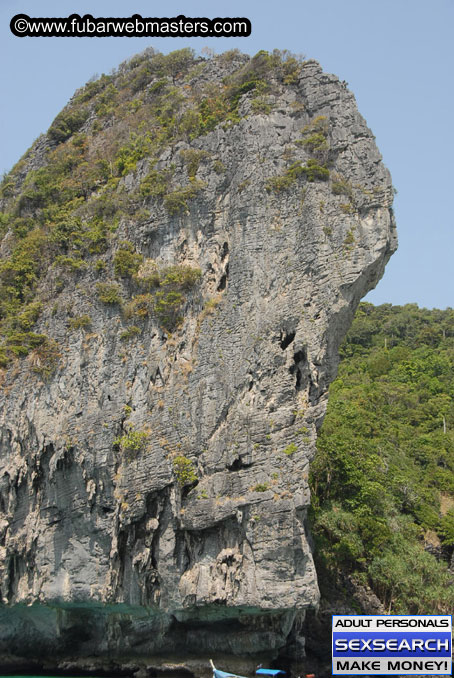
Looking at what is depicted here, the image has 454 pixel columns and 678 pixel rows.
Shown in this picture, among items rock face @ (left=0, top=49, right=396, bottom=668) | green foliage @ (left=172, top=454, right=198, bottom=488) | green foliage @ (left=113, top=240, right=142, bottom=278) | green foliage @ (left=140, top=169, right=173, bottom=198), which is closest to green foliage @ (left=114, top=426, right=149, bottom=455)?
rock face @ (left=0, top=49, right=396, bottom=668)

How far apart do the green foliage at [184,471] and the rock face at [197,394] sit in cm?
4

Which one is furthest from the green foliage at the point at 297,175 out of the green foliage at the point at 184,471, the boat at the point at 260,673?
the boat at the point at 260,673

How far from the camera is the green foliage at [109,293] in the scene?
23359 mm

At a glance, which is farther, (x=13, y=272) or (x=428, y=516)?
(x=428, y=516)

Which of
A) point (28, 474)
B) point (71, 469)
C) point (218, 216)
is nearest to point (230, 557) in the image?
point (71, 469)

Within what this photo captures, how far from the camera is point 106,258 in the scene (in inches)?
963

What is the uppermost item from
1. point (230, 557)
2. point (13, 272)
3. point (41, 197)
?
point (41, 197)

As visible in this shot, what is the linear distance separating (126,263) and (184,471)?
7.41 metres

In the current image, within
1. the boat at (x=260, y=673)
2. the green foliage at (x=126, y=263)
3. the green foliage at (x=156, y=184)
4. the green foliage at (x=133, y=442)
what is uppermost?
the green foliage at (x=156, y=184)

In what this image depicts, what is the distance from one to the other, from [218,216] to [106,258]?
4.32 meters

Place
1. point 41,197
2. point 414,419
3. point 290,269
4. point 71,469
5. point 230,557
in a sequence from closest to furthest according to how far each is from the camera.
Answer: point 230,557
point 290,269
point 71,469
point 41,197
point 414,419

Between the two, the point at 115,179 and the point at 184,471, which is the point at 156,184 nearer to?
the point at 115,179

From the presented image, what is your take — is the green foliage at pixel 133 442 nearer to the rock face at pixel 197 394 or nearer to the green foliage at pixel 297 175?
the rock face at pixel 197 394

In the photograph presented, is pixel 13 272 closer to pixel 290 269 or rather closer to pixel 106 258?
pixel 106 258
